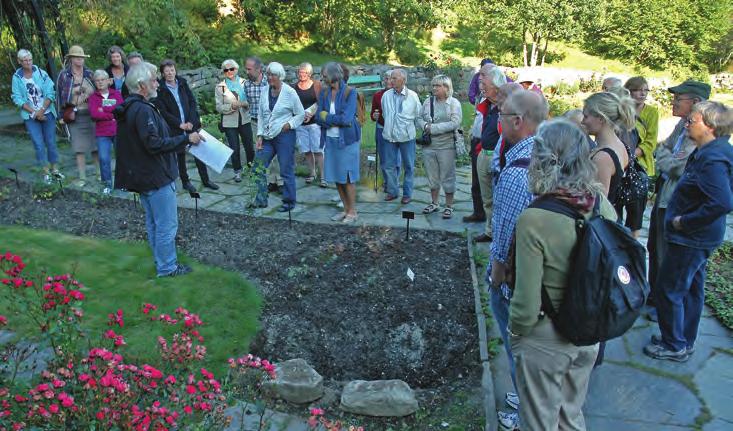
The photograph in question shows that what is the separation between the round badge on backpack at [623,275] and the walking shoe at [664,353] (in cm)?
227

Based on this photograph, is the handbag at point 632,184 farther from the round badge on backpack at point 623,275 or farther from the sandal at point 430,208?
the sandal at point 430,208

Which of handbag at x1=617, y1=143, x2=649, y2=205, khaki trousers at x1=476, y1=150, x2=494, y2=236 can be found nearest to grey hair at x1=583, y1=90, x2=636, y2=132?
handbag at x1=617, y1=143, x2=649, y2=205

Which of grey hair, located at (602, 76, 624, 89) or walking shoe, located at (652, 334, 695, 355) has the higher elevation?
grey hair, located at (602, 76, 624, 89)

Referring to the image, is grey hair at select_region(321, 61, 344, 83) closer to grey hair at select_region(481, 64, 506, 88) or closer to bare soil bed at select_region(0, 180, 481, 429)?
bare soil bed at select_region(0, 180, 481, 429)

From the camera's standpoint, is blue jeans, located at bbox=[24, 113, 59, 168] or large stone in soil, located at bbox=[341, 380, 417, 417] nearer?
large stone in soil, located at bbox=[341, 380, 417, 417]

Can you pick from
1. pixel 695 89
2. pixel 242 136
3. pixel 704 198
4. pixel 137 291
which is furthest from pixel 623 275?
pixel 242 136

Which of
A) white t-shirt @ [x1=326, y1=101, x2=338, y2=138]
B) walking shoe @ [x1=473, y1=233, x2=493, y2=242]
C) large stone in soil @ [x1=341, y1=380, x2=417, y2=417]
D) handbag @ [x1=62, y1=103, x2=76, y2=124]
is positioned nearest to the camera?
large stone in soil @ [x1=341, y1=380, x2=417, y2=417]

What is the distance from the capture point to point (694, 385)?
418 centimetres

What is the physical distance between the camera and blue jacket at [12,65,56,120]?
8117mm

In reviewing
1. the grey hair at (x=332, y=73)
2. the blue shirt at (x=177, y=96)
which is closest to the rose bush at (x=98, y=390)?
the grey hair at (x=332, y=73)

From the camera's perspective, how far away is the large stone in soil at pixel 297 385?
3.88 m

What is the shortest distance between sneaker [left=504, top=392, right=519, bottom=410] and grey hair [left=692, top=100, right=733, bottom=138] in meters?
2.24

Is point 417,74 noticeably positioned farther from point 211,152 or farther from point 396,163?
point 211,152

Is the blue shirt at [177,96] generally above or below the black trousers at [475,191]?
above
